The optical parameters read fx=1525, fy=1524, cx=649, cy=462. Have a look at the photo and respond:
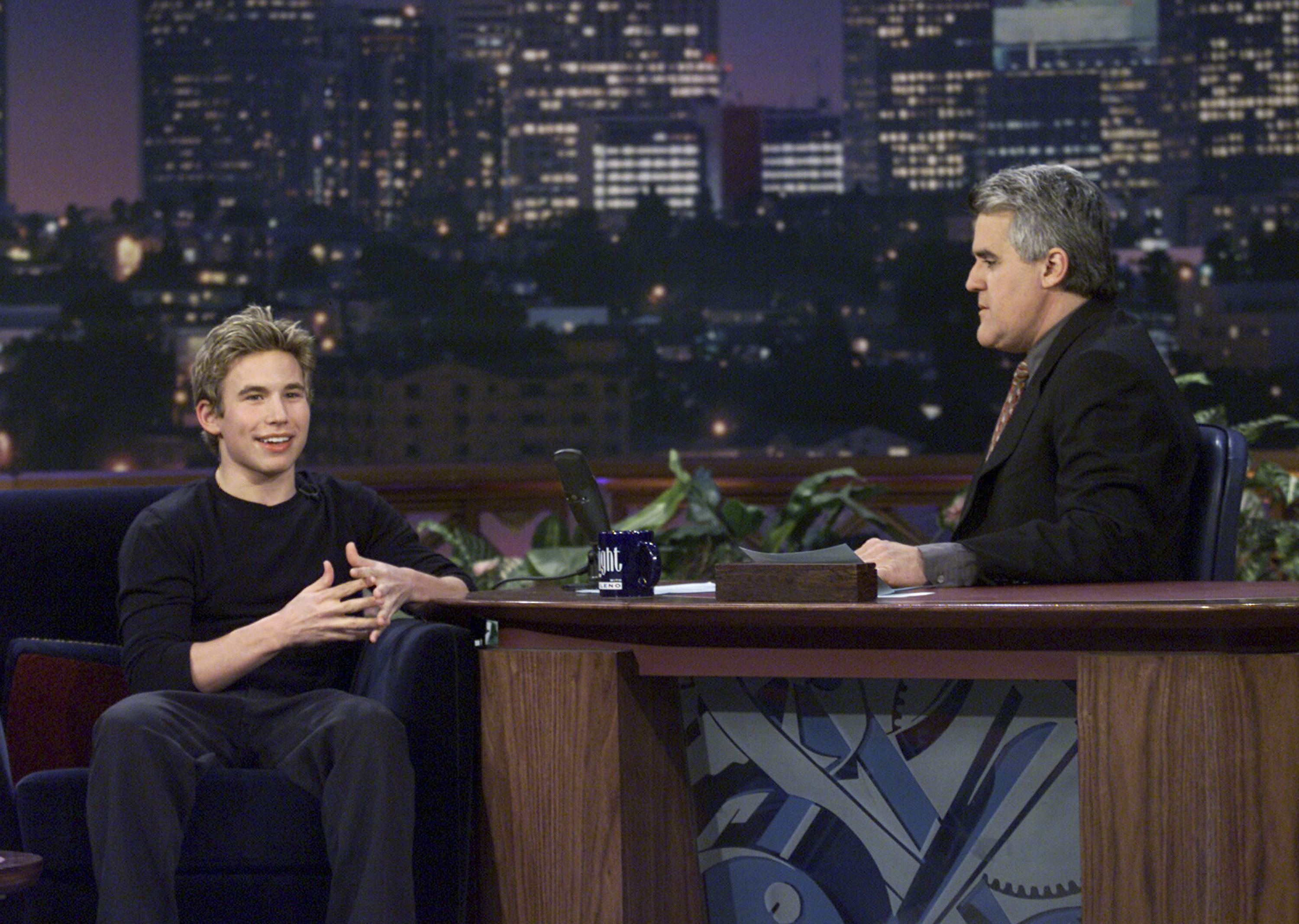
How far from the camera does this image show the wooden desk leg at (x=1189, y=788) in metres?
1.71

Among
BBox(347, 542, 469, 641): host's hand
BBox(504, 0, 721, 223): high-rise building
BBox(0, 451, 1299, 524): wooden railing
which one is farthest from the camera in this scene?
BBox(504, 0, 721, 223): high-rise building

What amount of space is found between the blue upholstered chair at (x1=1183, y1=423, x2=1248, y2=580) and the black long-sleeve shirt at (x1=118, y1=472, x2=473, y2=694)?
1146 millimetres

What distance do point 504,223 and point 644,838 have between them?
4.89 metres

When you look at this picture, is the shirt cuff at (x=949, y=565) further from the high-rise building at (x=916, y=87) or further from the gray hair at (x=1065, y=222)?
the high-rise building at (x=916, y=87)

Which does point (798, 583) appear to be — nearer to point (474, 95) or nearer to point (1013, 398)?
point (1013, 398)

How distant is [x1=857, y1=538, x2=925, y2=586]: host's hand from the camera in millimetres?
2098

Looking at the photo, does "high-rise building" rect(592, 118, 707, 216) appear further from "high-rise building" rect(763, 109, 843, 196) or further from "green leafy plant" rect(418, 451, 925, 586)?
"green leafy plant" rect(418, 451, 925, 586)

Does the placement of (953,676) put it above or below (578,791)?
above

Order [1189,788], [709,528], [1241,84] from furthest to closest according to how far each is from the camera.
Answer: [1241,84] → [709,528] → [1189,788]

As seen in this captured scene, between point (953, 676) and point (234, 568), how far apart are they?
1133 mm

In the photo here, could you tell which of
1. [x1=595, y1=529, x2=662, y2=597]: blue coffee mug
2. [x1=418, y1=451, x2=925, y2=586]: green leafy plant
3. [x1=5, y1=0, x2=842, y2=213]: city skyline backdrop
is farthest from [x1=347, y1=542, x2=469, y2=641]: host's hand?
[x1=5, y1=0, x2=842, y2=213]: city skyline backdrop

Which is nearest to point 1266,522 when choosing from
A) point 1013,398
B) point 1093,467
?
point 1013,398

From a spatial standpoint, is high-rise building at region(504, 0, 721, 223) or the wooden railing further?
high-rise building at region(504, 0, 721, 223)

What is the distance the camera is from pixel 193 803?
2086 mm
